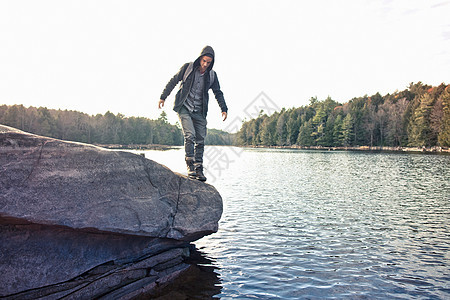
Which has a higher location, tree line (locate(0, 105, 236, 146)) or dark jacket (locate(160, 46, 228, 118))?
tree line (locate(0, 105, 236, 146))

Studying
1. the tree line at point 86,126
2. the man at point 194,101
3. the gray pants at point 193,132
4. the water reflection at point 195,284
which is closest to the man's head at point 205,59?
the man at point 194,101

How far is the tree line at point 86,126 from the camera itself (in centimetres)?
10088

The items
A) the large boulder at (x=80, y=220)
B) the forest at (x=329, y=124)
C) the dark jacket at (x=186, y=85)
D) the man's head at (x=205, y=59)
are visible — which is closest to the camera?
the large boulder at (x=80, y=220)

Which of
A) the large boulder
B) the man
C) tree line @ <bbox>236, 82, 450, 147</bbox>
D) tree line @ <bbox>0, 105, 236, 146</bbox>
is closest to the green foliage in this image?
tree line @ <bbox>0, 105, 236, 146</bbox>

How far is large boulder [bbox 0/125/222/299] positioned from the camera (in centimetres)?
460

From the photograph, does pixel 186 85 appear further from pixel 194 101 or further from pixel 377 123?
pixel 377 123

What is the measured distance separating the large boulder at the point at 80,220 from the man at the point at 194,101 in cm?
173

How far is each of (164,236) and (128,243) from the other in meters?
0.74

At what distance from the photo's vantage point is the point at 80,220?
16.1ft

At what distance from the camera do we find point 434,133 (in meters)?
88.6

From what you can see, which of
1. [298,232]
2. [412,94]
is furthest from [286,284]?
[412,94]

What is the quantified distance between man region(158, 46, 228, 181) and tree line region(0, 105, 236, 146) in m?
110

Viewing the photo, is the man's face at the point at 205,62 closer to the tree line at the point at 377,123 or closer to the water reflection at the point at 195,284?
the water reflection at the point at 195,284

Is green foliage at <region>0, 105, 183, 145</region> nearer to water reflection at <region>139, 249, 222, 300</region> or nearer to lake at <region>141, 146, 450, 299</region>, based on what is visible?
lake at <region>141, 146, 450, 299</region>
